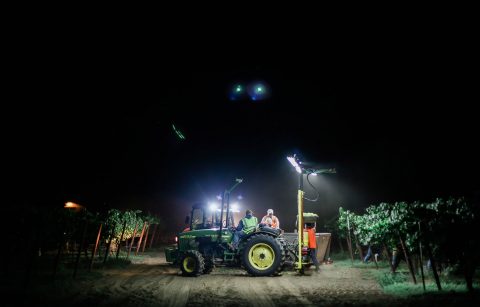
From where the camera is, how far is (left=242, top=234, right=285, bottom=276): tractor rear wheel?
11359 mm

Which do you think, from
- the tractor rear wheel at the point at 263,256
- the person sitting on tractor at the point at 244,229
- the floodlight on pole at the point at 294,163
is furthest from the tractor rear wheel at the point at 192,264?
the floodlight on pole at the point at 294,163

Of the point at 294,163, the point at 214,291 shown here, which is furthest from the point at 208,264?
the point at 294,163

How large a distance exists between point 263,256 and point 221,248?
A: 154 centimetres

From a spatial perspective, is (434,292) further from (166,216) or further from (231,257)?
(166,216)

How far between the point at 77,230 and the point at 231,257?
250 inches

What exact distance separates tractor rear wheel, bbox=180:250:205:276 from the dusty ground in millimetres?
263

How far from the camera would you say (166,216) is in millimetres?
32281

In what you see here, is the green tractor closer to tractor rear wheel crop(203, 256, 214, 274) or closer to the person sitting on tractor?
tractor rear wheel crop(203, 256, 214, 274)

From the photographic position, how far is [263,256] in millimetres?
11648

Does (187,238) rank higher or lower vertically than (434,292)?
higher

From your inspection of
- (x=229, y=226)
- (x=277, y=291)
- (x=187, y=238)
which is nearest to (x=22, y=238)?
(x=187, y=238)

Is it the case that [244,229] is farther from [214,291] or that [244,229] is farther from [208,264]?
[214,291]

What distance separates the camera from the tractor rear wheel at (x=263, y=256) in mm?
11359

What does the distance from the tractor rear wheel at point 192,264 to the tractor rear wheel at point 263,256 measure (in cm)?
128
